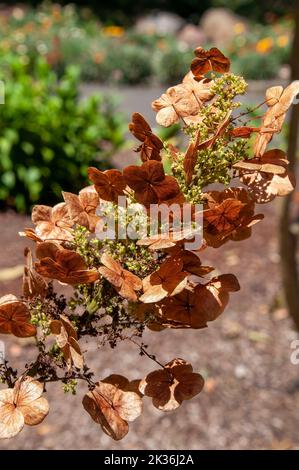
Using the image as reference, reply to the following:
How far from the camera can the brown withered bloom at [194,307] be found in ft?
2.49

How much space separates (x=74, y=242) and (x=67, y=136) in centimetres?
422

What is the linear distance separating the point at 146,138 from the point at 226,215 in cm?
13

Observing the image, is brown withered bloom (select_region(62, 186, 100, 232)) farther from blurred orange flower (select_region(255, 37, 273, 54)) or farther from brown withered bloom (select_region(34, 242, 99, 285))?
blurred orange flower (select_region(255, 37, 273, 54))

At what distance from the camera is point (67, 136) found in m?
4.91

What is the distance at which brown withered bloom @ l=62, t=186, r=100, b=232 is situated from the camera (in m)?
0.82

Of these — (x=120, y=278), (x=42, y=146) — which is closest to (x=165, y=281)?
(x=120, y=278)

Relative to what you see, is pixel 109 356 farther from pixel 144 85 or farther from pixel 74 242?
pixel 144 85

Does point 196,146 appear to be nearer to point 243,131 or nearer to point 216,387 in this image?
point 243,131

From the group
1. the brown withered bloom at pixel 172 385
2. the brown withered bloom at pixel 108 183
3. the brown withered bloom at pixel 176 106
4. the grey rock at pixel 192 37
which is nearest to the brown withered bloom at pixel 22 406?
the brown withered bloom at pixel 172 385

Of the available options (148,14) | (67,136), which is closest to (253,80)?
(148,14)

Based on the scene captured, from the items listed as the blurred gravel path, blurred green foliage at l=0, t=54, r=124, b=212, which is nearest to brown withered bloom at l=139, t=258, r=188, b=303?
the blurred gravel path

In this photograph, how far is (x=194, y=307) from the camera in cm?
76
